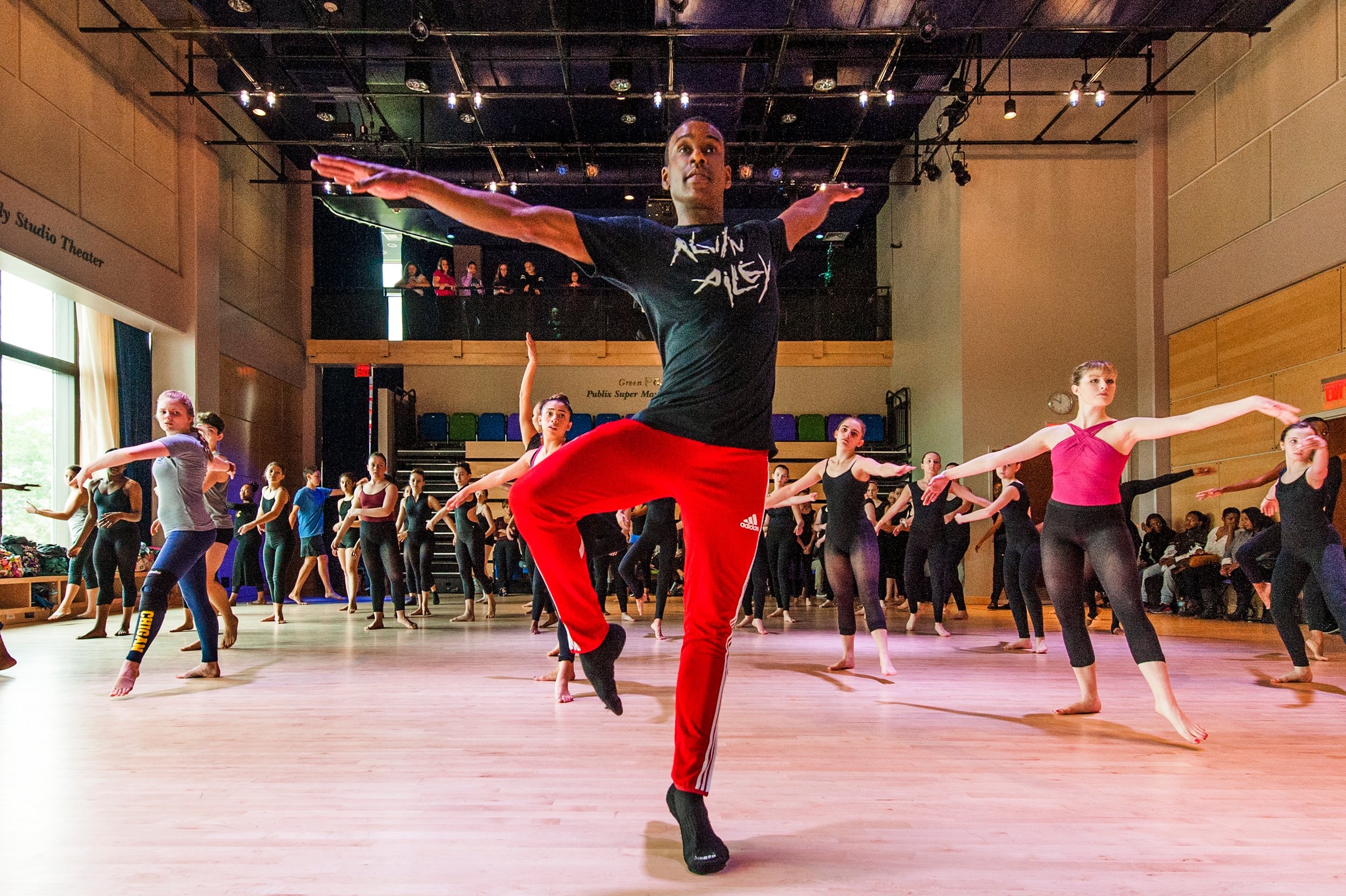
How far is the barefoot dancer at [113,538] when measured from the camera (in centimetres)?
804

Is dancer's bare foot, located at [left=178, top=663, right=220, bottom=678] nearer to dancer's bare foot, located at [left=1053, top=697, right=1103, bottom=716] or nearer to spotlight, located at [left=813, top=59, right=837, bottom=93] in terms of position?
dancer's bare foot, located at [left=1053, top=697, right=1103, bottom=716]

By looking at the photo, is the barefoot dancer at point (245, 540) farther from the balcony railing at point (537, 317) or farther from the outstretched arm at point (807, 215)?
the outstretched arm at point (807, 215)

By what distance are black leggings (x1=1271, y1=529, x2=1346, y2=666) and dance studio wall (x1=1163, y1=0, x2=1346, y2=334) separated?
5.79m

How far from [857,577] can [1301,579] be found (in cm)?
265

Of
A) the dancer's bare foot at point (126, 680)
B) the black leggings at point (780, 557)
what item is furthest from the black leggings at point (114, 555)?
the black leggings at point (780, 557)

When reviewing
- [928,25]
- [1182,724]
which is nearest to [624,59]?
[928,25]

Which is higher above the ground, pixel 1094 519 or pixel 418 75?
pixel 418 75

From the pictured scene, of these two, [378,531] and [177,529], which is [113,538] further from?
[177,529]

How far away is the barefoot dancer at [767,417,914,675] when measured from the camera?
5.44 m

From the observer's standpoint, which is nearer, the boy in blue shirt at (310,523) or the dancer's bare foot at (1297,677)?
the dancer's bare foot at (1297,677)

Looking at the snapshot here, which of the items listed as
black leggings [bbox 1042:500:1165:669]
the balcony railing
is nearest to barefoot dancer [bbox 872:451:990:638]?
black leggings [bbox 1042:500:1165:669]

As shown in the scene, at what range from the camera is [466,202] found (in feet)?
6.84

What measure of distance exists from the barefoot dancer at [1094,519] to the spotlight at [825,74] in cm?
855

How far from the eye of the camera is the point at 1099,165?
45.0ft
